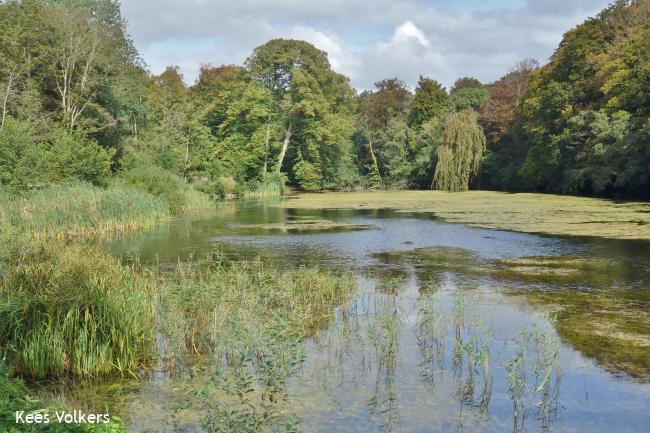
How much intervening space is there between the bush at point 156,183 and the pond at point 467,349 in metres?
10.4

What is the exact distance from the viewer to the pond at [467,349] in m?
5.69

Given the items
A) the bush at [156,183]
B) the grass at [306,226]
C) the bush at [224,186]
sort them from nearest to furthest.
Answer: the grass at [306,226], the bush at [156,183], the bush at [224,186]

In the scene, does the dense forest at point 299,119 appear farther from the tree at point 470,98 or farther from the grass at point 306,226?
the grass at point 306,226

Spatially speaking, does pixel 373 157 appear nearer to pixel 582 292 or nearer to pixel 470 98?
pixel 470 98

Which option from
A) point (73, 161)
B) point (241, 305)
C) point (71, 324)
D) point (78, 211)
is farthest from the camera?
point (73, 161)

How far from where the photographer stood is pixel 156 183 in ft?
86.5

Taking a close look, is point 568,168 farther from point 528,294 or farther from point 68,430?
point 68,430

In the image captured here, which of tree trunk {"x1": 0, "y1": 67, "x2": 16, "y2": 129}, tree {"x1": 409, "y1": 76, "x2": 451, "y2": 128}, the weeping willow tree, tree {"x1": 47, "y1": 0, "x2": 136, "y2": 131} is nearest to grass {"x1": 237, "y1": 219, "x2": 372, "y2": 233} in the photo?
tree trunk {"x1": 0, "y1": 67, "x2": 16, "y2": 129}

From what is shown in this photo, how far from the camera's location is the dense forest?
1070 inches

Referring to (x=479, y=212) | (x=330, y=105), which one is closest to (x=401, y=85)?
(x=330, y=105)

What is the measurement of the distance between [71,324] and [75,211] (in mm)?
12802

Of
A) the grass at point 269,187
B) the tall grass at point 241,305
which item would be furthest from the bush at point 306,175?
the tall grass at point 241,305

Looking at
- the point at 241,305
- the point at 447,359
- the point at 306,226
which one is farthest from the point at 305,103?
the point at 447,359

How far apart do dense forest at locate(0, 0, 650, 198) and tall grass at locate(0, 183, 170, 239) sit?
1.56 meters
